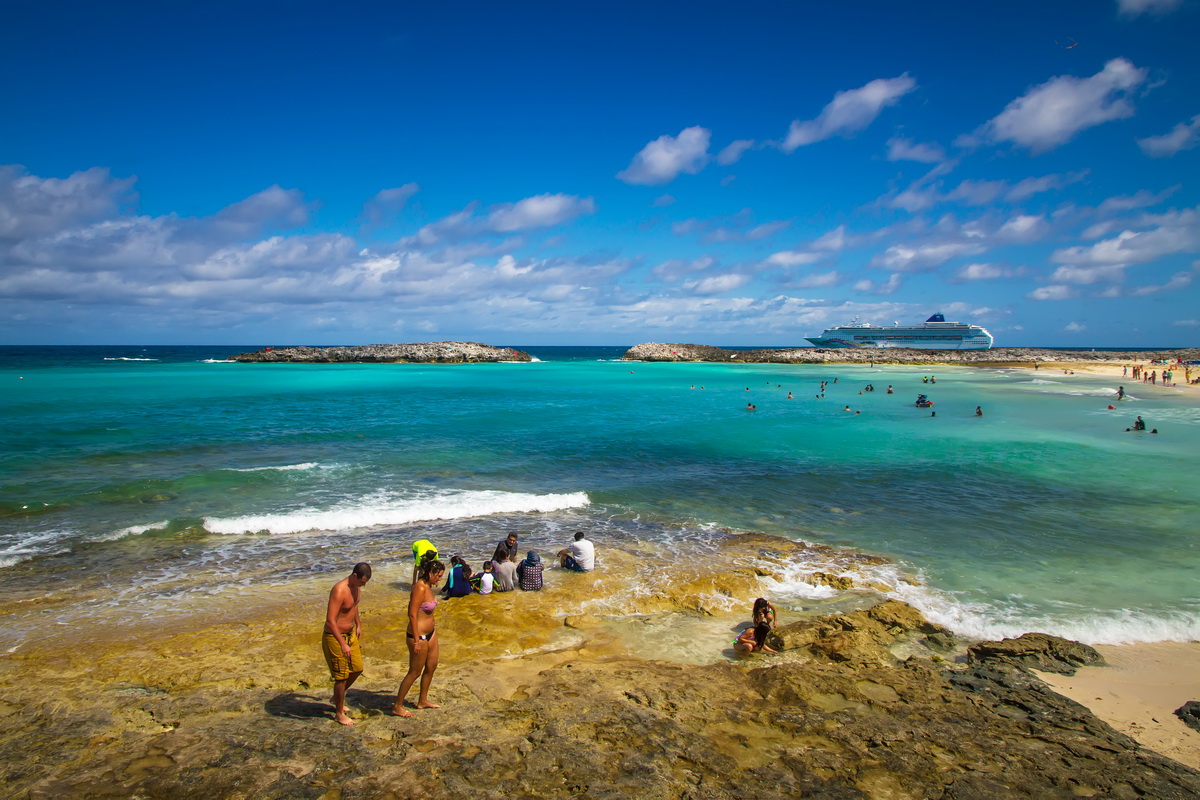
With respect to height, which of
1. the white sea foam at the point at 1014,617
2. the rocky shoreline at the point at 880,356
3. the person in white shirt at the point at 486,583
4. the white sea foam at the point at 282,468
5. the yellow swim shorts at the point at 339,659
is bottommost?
the white sea foam at the point at 1014,617

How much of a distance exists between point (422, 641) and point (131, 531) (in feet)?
41.0

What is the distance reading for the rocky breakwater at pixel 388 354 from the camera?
4345 inches

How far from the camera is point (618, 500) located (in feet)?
60.3

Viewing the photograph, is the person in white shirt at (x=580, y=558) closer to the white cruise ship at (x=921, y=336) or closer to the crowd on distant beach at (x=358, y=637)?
the crowd on distant beach at (x=358, y=637)

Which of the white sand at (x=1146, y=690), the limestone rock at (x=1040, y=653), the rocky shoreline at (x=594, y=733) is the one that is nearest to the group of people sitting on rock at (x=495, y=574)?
the rocky shoreline at (x=594, y=733)

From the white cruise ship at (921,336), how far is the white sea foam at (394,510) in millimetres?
140926

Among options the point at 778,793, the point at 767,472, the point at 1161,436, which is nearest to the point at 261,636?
the point at 778,793

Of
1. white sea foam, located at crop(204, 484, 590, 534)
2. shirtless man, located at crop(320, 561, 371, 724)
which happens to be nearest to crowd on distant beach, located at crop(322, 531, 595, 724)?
shirtless man, located at crop(320, 561, 371, 724)

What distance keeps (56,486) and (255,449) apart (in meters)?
7.31

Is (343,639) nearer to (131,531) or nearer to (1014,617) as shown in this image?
(1014,617)

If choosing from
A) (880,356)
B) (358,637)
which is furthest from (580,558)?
(880,356)

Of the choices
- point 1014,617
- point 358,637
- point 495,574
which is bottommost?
point 1014,617

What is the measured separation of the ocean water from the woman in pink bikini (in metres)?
6.26

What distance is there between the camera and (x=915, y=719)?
690 centimetres
